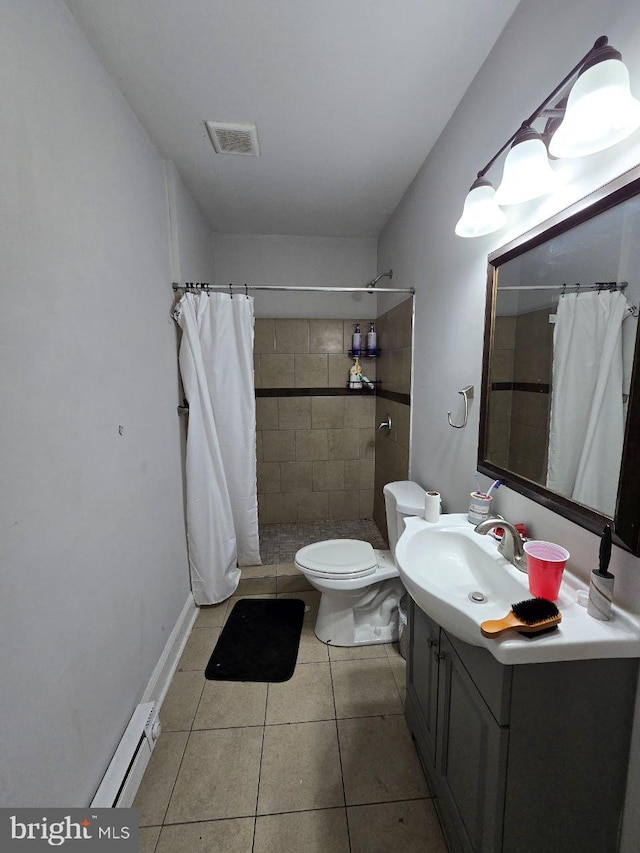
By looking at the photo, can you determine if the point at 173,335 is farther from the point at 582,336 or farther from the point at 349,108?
the point at 582,336

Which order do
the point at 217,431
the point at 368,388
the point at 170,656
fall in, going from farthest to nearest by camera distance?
the point at 368,388
the point at 217,431
the point at 170,656

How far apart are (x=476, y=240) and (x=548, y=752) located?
158 cm

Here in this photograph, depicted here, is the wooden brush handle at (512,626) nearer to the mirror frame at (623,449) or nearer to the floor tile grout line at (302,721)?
the mirror frame at (623,449)

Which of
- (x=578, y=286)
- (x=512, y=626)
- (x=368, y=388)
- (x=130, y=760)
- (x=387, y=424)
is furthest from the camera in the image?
(x=368, y=388)

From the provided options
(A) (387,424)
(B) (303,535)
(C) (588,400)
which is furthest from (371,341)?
(C) (588,400)

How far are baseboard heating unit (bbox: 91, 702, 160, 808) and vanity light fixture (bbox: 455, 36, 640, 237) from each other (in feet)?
6.90

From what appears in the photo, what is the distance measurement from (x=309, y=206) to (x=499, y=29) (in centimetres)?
137

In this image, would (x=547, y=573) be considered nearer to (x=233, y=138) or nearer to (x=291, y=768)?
(x=291, y=768)

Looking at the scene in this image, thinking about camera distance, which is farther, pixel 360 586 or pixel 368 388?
pixel 368 388

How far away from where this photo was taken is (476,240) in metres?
1.33

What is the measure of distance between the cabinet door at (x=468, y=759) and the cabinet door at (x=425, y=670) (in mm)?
43

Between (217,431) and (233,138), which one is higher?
(233,138)

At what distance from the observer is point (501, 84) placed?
1129 millimetres

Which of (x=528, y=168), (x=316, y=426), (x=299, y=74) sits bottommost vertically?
(x=316, y=426)
